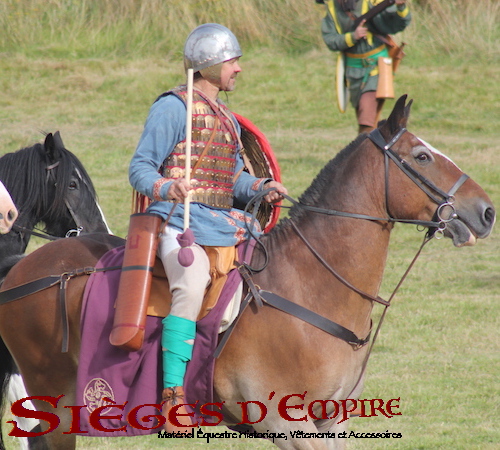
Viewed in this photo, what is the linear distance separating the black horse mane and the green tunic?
5.76 metres

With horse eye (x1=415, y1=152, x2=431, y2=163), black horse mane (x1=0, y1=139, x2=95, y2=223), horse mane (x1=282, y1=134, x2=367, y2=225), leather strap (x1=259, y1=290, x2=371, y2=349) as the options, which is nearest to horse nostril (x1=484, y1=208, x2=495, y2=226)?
horse eye (x1=415, y1=152, x2=431, y2=163)

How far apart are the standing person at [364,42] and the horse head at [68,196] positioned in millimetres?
5454

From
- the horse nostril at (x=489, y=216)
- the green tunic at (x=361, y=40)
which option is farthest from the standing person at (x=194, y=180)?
the green tunic at (x=361, y=40)

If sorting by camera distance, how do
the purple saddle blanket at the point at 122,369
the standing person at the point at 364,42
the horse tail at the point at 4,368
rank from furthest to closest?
1. the standing person at the point at 364,42
2. the horse tail at the point at 4,368
3. the purple saddle blanket at the point at 122,369

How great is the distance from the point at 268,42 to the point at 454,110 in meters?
3.54

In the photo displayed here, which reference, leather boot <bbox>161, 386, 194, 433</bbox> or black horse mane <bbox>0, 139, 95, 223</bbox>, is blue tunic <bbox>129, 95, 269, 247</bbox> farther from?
black horse mane <bbox>0, 139, 95, 223</bbox>

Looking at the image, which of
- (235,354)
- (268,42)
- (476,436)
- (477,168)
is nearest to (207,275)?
(235,354)

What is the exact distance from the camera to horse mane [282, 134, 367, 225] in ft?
13.5

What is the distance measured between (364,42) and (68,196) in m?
5.98

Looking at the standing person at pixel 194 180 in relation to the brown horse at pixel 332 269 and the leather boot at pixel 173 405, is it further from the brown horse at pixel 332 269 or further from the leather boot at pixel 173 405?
the brown horse at pixel 332 269

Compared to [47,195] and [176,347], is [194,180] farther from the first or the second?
[47,195]

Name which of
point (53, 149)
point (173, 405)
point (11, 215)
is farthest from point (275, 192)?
point (53, 149)

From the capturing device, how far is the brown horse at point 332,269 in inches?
155

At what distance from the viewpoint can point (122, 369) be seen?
4.12m
